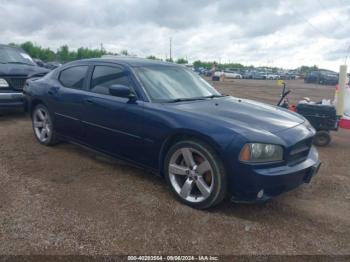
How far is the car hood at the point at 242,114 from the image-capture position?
3498 mm

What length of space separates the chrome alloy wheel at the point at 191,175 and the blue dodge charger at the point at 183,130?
0.04 ft

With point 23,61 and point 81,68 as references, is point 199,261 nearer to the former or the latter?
point 81,68

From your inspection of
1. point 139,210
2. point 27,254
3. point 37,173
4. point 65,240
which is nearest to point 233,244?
point 139,210

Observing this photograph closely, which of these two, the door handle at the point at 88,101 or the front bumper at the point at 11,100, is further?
the front bumper at the point at 11,100

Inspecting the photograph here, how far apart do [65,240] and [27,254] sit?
0.32 m

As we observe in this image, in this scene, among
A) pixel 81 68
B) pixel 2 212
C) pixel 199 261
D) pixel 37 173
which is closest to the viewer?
pixel 199 261

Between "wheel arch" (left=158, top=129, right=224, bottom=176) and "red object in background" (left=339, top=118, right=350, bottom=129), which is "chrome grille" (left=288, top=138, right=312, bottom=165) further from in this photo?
"red object in background" (left=339, top=118, right=350, bottom=129)

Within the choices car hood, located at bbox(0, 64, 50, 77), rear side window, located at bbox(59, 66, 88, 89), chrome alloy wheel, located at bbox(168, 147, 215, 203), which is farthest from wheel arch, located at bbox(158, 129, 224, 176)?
car hood, located at bbox(0, 64, 50, 77)

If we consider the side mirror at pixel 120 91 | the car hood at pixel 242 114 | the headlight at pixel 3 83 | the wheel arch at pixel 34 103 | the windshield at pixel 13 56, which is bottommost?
the wheel arch at pixel 34 103

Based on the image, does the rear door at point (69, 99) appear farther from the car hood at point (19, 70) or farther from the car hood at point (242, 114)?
the car hood at point (19, 70)

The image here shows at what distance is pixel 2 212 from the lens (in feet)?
11.0

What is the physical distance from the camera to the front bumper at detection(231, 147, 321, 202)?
10.5ft

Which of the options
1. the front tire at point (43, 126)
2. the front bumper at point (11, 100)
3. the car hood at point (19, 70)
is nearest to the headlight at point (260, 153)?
the front tire at point (43, 126)

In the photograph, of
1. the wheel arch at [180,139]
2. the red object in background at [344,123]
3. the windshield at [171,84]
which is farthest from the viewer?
the red object in background at [344,123]
